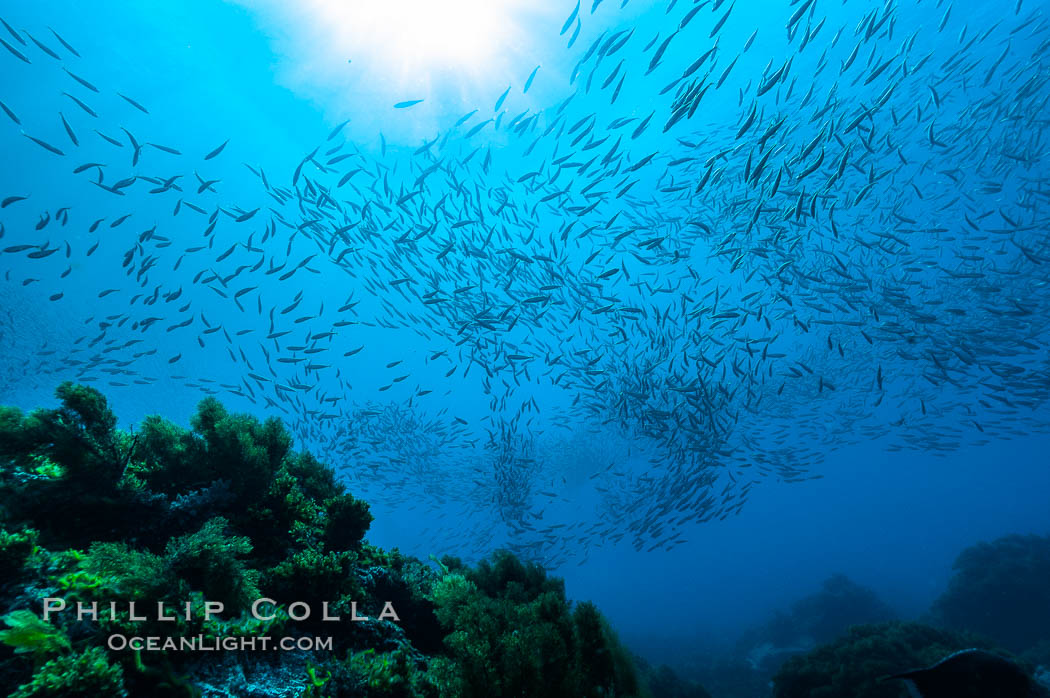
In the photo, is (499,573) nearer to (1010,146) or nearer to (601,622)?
(601,622)

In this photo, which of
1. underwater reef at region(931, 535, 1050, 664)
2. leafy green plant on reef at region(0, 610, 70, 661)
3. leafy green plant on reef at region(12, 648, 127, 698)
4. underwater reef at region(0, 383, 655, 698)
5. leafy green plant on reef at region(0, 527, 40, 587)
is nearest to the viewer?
leafy green plant on reef at region(12, 648, 127, 698)

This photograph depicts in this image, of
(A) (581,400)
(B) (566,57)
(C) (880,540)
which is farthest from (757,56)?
(C) (880,540)

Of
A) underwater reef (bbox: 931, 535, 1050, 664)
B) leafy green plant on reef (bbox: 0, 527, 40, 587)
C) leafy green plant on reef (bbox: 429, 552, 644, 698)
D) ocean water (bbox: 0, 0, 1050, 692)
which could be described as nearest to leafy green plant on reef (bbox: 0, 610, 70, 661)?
leafy green plant on reef (bbox: 0, 527, 40, 587)

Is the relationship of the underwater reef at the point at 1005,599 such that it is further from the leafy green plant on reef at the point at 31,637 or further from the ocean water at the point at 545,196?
the leafy green plant on reef at the point at 31,637

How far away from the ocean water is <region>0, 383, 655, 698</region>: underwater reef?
22.0ft

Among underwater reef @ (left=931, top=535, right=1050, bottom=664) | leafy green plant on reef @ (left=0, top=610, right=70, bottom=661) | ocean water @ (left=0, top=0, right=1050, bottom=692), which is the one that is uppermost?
ocean water @ (left=0, top=0, right=1050, bottom=692)

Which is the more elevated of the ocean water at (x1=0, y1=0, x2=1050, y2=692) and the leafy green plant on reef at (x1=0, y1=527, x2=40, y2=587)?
the ocean water at (x1=0, y1=0, x2=1050, y2=692)

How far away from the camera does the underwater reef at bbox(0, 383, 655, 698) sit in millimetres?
2521

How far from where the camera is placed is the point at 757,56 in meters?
20.5

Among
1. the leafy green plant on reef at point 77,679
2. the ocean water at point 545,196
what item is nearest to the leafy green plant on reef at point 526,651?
the leafy green plant on reef at point 77,679

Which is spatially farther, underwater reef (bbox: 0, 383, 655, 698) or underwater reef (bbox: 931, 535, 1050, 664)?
underwater reef (bbox: 931, 535, 1050, 664)

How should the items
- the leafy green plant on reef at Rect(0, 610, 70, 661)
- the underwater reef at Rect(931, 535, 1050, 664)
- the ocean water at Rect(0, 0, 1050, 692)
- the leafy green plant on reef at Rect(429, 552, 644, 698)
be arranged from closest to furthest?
1. the leafy green plant on reef at Rect(0, 610, 70, 661)
2. the leafy green plant on reef at Rect(429, 552, 644, 698)
3. the ocean water at Rect(0, 0, 1050, 692)
4. the underwater reef at Rect(931, 535, 1050, 664)

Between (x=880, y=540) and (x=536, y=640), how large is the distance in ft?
544

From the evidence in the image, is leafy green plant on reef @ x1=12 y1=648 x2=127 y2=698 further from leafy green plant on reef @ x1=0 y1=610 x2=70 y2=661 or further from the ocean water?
the ocean water
